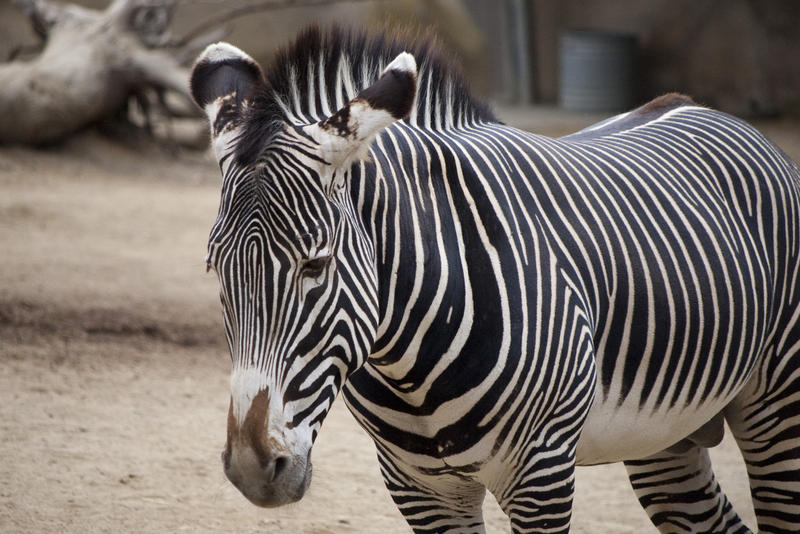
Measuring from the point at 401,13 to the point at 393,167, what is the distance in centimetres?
1237

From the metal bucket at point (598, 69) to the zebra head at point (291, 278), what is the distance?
13364 millimetres

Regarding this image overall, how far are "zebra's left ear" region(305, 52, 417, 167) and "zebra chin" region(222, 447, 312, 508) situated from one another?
66 centimetres

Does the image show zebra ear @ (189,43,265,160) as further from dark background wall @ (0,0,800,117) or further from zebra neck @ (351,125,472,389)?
dark background wall @ (0,0,800,117)

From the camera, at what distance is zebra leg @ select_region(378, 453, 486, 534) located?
2666 mm

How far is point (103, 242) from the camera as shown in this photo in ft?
26.0

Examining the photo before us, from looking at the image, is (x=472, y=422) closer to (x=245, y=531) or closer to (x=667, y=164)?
(x=667, y=164)

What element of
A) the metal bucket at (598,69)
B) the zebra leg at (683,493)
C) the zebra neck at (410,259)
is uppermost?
the zebra neck at (410,259)

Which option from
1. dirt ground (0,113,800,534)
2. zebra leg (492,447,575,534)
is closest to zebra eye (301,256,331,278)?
zebra leg (492,447,575,534)

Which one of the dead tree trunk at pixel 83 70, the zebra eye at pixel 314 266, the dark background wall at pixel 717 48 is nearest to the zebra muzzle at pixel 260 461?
the zebra eye at pixel 314 266

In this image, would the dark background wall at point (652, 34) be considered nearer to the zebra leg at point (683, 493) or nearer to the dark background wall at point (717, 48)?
the dark background wall at point (717, 48)

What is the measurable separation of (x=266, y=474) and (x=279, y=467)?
0.11 ft

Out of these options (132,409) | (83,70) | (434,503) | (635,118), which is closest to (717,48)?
(83,70)

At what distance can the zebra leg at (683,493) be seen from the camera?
11.3ft

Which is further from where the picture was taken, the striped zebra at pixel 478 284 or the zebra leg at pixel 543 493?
the zebra leg at pixel 543 493
